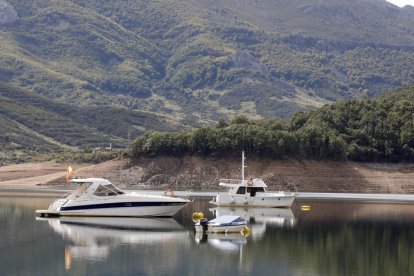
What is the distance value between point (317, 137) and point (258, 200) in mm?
54456

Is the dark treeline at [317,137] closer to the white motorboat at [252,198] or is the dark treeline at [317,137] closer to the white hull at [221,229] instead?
the white motorboat at [252,198]

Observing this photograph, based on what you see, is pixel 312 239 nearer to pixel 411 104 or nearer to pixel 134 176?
pixel 134 176

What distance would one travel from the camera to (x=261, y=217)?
300 ft

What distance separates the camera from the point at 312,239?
71438 millimetres

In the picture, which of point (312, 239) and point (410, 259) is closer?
point (410, 259)

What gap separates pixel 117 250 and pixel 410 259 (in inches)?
794

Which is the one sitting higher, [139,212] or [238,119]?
[238,119]

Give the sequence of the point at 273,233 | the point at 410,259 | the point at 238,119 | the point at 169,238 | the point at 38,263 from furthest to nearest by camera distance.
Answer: the point at 238,119 < the point at 273,233 < the point at 169,238 < the point at 410,259 < the point at 38,263

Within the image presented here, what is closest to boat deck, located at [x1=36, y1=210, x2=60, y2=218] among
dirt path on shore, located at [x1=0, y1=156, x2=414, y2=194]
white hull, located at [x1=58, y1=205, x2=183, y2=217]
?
white hull, located at [x1=58, y1=205, x2=183, y2=217]

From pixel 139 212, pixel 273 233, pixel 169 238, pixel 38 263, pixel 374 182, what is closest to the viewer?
pixel 38 263

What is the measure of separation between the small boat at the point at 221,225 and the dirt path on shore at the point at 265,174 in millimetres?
72420

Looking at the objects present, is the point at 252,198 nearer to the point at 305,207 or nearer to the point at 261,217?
the point at 305,207

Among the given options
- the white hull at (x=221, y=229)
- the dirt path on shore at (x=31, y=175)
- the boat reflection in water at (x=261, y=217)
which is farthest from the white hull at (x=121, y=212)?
the dirt path on shore at (x=31, y=175)

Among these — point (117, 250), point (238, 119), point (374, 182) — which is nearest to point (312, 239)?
point (117, 250)
